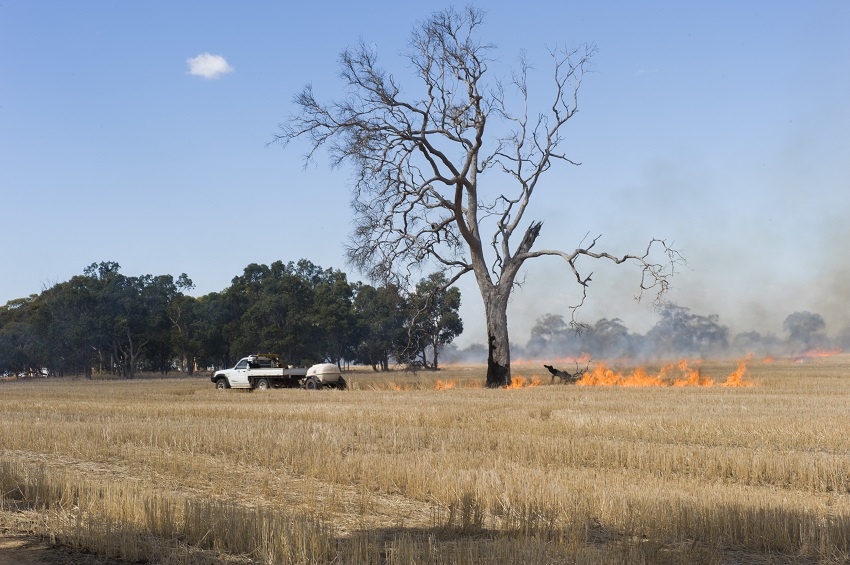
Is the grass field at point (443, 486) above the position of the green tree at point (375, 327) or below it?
below

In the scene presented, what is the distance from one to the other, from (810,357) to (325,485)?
3168 inches

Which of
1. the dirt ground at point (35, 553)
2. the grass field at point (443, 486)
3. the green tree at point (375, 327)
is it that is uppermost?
the green tree at point (375, 327)

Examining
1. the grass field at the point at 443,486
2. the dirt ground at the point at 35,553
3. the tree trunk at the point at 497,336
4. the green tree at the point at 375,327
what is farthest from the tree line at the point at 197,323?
the dirt ground at the point at 35,553

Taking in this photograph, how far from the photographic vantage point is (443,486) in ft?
33.1

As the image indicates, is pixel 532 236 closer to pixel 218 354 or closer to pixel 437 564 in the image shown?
pixel 437 564

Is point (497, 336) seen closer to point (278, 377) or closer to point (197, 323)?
→ point (278, 377)

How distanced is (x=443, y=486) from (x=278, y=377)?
28.6 m

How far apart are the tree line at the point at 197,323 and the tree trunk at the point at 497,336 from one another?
39.8 m

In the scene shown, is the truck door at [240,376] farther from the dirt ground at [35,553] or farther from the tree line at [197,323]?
the tree line at [197,323]

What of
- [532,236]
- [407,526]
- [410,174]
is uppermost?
[410,174]

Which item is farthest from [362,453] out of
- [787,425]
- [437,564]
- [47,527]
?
[787,425]

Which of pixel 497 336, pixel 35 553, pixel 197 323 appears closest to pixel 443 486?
pixel 35 553

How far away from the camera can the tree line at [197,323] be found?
8195 cm

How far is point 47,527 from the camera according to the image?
842cm
